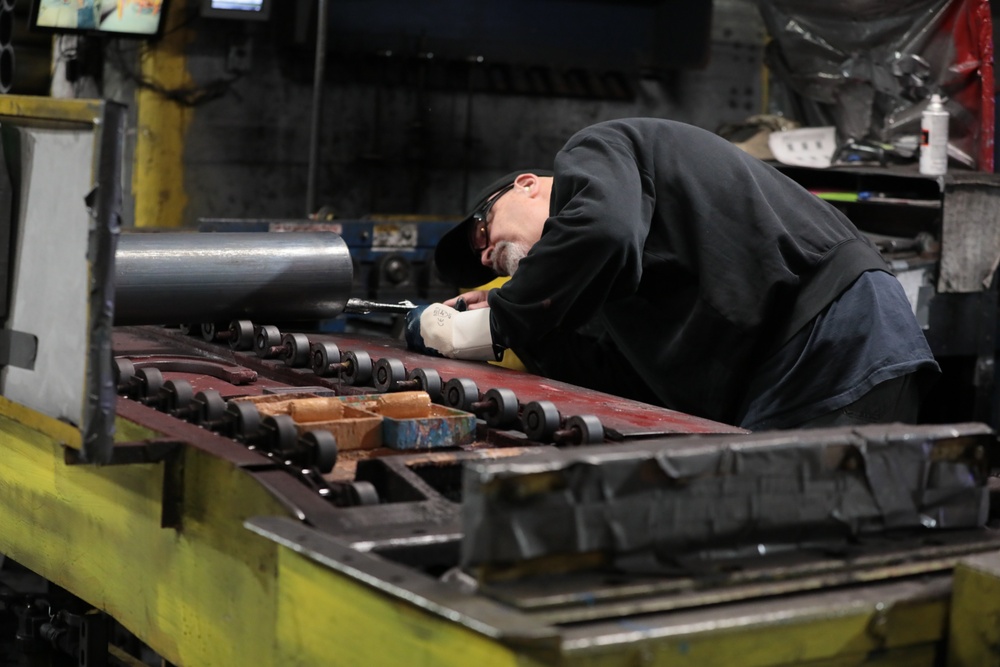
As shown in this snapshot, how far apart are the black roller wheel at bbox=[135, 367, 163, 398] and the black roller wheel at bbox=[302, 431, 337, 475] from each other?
0.55 m

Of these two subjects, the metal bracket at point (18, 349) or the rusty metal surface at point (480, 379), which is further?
the rusty metal surface at point (480, 379)

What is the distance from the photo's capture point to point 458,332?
117 inches

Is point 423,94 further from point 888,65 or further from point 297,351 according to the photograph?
point 297,351

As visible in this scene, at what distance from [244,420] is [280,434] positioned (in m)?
0.10

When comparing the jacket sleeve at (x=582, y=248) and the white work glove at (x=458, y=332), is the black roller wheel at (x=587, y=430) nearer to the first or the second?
the jacket sleeve at (x=582, y=248)

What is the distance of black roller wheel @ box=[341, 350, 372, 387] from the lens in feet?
8.48

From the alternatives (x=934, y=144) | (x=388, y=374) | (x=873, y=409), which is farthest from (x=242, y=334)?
(x=934, y=144)

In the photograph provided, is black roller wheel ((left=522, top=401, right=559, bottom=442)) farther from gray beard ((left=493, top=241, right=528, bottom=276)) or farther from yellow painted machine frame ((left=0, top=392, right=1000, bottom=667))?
gray beard ((left=493, top=241, right=528, bottom=276))

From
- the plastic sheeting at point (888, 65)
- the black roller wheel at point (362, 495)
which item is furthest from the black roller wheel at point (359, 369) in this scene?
the plastic sheeting at point (888, 65)

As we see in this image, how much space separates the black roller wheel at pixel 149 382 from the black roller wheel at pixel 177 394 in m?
0.08

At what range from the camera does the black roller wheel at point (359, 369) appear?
2586 mm

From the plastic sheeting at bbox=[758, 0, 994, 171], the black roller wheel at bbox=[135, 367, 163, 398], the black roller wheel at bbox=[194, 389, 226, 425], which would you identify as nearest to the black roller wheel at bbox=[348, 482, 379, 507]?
the black roller wheel at bbox=[194, 389, 226, 425]

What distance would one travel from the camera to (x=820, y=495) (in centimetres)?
162

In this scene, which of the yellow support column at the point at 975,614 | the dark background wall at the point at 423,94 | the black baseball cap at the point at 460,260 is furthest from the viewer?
the dark background wall at the point at 423,94
